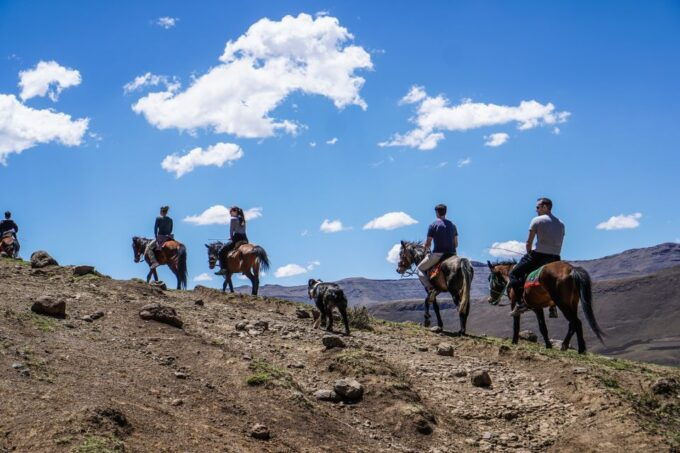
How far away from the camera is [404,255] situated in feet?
63.6

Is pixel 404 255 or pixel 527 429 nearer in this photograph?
pixel 527 429

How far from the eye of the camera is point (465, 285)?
15484mm

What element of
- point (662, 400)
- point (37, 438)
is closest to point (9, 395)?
point (37, 438)

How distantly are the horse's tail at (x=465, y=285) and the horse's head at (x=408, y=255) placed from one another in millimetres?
3010

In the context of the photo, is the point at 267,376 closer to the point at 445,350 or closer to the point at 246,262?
the point at 445,350

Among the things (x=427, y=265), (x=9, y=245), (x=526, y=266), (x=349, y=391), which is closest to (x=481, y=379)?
(x=349, y=391)

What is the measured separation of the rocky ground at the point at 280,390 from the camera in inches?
276

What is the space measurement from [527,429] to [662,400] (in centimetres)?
213

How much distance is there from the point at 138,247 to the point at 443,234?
44.4ft

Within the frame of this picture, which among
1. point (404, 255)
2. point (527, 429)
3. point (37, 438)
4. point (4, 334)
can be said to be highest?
point (404, 255)

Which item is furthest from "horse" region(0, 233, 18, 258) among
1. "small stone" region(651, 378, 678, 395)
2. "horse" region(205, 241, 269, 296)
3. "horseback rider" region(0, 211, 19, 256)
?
"small stone" region(651, 378, 678, 395)

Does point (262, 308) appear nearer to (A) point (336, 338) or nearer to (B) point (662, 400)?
(A) point (336, 338)

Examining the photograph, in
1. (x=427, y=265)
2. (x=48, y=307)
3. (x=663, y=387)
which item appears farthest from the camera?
(x=427, y=265)

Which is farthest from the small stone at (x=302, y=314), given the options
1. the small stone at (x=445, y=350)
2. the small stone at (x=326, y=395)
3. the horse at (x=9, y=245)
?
the horse at (x=9, y=245)
